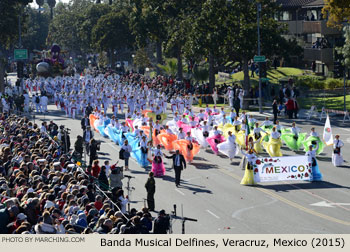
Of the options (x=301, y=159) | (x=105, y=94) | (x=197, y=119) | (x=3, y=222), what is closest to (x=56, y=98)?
(x=105, y=94)

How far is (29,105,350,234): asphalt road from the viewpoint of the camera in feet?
66.6

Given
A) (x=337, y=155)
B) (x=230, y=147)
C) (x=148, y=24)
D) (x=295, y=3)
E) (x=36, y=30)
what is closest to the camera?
(x=337, y=155)

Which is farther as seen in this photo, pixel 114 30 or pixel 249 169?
pixel 114 30

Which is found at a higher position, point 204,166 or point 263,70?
point 263,70

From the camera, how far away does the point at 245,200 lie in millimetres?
23297

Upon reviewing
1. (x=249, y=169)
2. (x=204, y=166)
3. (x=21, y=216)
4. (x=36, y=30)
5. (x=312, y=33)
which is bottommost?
(x=204, y=166)

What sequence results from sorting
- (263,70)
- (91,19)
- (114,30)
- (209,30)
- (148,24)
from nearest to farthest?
(263,70)
(209,30)
(148,24)
(114,30)
(91,19)

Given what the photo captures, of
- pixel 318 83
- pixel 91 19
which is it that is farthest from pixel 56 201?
pixel 91 19

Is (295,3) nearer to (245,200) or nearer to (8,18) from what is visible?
(8,18)

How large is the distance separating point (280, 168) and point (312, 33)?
4714cm

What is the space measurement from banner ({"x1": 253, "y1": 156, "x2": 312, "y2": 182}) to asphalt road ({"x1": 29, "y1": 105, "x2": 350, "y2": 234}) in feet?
0.97

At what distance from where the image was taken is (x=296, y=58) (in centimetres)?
7400

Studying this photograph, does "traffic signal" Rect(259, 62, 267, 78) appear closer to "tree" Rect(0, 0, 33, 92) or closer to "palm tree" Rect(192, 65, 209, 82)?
"palm tree" Rect(192, 65, 209, 82)

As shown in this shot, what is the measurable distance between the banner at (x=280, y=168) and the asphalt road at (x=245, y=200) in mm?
297
